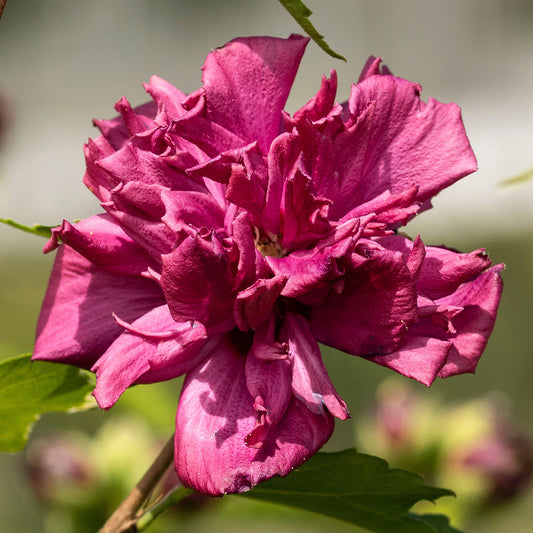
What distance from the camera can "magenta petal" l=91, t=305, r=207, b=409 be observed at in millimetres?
407

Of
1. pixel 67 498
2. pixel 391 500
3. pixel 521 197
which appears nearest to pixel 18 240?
pixel 521 197

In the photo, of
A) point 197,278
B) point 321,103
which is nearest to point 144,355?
point 197,278

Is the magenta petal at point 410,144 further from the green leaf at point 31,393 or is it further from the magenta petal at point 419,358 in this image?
the green leaf at point 31,393

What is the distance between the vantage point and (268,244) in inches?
18.7

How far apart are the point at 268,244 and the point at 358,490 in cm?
17

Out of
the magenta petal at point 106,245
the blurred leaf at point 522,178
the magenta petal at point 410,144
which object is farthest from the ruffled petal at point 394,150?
the blurred leaf at point 522,178

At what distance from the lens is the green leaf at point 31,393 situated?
1.68 feet

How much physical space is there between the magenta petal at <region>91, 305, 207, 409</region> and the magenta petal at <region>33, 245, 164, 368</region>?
29 millimetres

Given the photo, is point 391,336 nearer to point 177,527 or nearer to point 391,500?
point 391,500

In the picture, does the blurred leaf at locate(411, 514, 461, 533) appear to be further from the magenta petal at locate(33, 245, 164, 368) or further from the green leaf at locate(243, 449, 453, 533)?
the magenta petal at locate(33, 245, 164, 368)

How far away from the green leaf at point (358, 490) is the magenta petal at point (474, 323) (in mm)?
101

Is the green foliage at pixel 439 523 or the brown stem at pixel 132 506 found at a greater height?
the brown stem at pixel 132 506

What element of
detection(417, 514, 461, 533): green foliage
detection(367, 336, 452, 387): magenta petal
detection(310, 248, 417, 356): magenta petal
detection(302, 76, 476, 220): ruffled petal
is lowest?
detection(417, 514, 461, 533): green foliage

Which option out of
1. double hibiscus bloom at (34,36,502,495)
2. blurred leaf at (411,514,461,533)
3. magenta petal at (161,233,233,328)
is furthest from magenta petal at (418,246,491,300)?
blurred leaf at (411,514,461,533)
